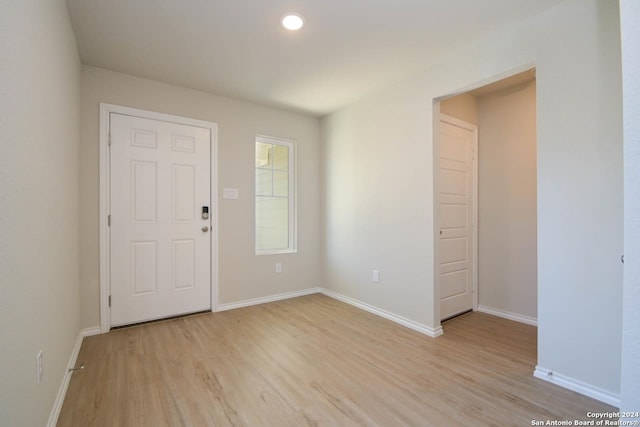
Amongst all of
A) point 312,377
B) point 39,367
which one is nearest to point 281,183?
point 312,377

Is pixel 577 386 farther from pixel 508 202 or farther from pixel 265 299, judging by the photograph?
pixel 265 299

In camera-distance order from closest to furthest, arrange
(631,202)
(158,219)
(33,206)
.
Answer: (631,202) → (33,206) → (158,219)

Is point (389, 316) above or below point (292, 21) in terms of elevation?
below

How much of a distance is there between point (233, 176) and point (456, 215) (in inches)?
103

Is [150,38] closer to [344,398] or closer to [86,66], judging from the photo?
[86,66]

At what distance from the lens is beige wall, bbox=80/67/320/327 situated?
2.74m

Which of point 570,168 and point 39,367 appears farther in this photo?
point 570,168

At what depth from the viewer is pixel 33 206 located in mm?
1328

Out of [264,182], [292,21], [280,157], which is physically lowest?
[264,182]

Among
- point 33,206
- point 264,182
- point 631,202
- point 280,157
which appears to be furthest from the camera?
point 280,157

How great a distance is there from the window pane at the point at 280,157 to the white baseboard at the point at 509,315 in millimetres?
2989

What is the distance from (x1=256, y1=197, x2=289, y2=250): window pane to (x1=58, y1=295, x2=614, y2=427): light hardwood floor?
3.78 ft

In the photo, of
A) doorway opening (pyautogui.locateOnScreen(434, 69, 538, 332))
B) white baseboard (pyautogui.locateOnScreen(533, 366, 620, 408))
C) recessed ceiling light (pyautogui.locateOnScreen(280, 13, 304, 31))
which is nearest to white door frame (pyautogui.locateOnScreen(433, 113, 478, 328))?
doorway opening (pyautogui.locateOnScreen(434, 69, 538, 332))

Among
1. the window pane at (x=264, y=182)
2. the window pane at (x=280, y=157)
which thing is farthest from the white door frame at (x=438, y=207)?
the window pane at (x=264, y=182)
